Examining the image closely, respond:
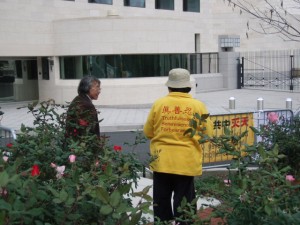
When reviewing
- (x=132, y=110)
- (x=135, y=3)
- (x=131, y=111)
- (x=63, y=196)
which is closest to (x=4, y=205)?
(x=63, y=196)

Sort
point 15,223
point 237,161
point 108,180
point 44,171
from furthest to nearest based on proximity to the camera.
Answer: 1. point 44,171
2. point 237,161
3. point 108,180
4. point 15,223

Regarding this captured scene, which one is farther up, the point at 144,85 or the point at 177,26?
the point at 177,26

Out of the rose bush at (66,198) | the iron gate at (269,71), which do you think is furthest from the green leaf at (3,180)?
the iron gate at (269,71)

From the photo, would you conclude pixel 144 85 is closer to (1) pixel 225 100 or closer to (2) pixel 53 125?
(1) pixel 225 100

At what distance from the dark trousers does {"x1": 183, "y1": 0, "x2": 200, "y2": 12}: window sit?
2832cm

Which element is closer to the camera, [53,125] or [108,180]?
[108,180]

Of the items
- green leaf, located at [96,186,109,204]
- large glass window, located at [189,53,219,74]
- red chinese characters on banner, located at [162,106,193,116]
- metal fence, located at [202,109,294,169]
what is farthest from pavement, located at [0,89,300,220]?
green leaf, located at [96,186,109,204]

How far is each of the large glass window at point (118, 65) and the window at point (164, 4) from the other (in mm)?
8990

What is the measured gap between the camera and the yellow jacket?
4.09m

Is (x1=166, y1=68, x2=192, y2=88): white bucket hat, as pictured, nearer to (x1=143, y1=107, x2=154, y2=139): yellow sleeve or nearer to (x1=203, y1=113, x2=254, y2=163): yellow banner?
(x1=143, y1=107, x2=154, y2=139): yellow sleeve

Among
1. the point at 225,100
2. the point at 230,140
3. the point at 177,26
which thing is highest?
the point at 177,26

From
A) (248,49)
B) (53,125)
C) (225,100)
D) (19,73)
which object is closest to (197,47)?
(248,49)

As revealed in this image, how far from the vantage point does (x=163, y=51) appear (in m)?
20.3

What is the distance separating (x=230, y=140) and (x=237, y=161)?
156 millimetres
